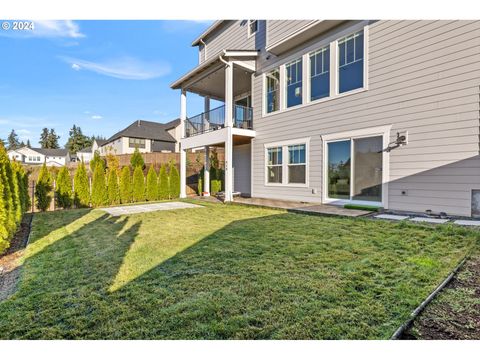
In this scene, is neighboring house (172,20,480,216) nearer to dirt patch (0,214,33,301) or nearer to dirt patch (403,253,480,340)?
dirt patch (403,253,480,340)

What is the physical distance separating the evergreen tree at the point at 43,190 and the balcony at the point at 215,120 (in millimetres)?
5868

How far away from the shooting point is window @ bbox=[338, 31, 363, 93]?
23.1ft

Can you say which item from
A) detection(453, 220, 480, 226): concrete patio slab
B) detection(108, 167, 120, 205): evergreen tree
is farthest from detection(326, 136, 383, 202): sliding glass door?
detection(108, 167, 120, 205): evergreen tree

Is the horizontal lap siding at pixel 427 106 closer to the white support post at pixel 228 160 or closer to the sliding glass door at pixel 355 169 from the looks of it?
the sliding glass door at pixel 355 169

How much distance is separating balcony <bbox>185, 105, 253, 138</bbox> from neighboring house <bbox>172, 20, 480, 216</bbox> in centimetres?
7

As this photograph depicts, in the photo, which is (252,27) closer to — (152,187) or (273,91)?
(273,91)

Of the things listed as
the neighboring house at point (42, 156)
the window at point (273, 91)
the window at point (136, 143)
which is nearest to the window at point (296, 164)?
the window at point (273, 91)

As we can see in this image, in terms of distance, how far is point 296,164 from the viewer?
351 inches

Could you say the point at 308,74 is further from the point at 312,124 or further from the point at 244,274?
the point at 244,274

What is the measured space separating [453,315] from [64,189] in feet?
39.5

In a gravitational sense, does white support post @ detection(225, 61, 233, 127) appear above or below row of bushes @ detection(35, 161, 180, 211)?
above

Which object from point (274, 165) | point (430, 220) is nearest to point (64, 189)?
point (274, 165)
